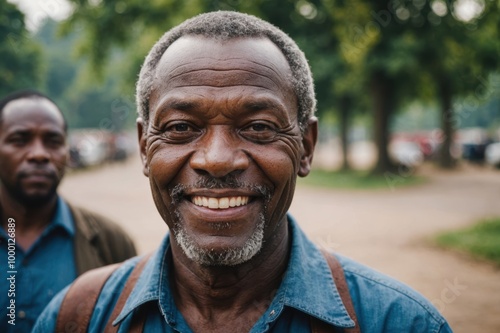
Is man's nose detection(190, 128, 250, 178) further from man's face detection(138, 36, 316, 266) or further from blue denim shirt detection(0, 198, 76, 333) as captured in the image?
blue denim shirt detection(0, 198, 76, 333)

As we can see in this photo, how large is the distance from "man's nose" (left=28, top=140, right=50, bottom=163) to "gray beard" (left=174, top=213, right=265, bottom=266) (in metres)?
1.54

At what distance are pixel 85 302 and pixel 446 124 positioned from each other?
23439 mm

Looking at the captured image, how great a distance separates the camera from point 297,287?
6.28 ft

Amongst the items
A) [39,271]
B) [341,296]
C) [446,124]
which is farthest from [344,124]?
[341,296]

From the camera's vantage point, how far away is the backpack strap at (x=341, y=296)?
5.91ft

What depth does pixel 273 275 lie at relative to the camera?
201 cm

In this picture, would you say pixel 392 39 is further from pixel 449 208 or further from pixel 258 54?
pixel 258 54

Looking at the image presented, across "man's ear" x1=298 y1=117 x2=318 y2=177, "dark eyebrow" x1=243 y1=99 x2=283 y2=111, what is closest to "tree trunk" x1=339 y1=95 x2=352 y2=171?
"man's ear" x1=298 y1=117 x2=318 y2=177

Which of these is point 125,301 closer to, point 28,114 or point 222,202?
point 222,202

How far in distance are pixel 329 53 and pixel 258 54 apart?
63.8 feet

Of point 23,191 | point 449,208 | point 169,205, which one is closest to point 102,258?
point 23,191

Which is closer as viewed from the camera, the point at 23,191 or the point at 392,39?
the point at 23,191

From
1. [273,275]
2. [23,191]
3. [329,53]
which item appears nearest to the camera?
[273,275]

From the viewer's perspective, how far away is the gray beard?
5.87 ft
